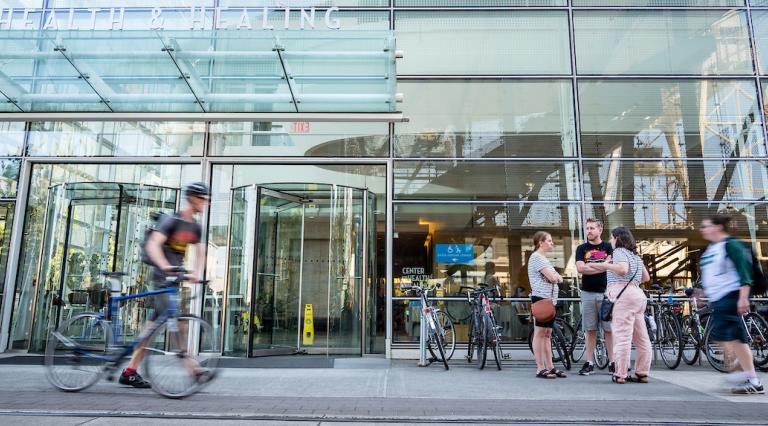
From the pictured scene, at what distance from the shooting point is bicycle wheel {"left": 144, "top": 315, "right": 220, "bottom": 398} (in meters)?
4.52

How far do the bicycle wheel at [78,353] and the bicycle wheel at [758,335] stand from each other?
6.66m

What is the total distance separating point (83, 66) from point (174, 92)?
119cm

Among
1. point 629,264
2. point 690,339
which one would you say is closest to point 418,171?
point 629,264

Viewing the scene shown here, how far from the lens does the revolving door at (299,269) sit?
8.43 m

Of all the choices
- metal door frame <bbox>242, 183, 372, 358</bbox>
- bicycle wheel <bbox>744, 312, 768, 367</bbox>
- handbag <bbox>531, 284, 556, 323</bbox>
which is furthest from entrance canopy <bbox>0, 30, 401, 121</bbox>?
bicycle wheel <bbox>744, 312, 768, 367</bbox>

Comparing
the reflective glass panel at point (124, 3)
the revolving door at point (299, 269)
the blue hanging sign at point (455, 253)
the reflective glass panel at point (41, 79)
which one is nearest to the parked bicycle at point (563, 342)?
the blue hanging sign at point (455, 253)

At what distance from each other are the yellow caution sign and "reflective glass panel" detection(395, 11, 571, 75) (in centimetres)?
426

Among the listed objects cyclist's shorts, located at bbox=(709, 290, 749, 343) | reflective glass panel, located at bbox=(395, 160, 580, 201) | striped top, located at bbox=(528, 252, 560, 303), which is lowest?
cyclist's shorts, located at bbox=(709, 290, 749, 343)

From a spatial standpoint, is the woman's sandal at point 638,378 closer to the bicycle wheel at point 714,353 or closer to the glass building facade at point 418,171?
the bicycle wheel at point 714,353

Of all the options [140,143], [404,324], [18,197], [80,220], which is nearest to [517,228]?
[404,324]

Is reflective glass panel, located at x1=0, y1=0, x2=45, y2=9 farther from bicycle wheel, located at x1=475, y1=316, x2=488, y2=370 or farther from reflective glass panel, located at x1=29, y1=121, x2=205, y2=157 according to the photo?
bicycle wheel, located at x1=475, y1=316, x2=488, y2=370

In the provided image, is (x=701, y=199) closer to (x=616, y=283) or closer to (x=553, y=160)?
(x=553, y=160)

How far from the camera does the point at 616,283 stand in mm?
5898

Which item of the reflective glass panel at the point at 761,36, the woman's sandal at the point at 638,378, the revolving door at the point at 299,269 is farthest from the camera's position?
the reflective glass panel at the point at 761,36
